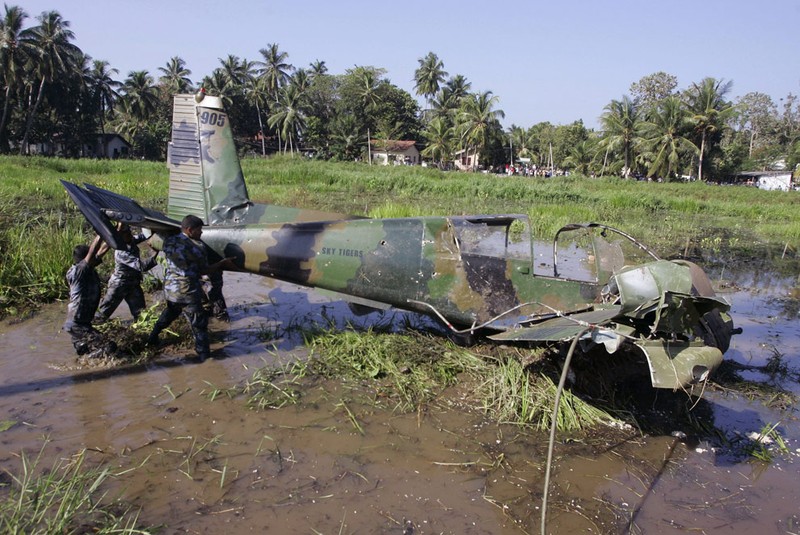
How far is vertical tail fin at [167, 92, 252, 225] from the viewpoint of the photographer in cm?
839

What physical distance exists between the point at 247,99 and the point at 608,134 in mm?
49279

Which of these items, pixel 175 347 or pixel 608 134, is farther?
pixel 608 134

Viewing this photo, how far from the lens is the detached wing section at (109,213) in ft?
18.9

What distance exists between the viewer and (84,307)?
241 inches

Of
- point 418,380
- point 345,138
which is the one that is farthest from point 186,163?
point 345,138

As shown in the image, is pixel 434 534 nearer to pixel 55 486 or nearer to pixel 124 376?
pixel 55 486

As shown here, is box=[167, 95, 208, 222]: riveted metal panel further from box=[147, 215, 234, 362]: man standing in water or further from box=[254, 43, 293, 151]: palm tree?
box=[254, 43, 293, 151]: palm tree

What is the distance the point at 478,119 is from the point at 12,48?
154 ft

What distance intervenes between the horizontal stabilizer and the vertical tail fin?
507 centimetres

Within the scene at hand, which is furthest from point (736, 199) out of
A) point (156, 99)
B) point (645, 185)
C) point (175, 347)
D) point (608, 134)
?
point (156, 99)

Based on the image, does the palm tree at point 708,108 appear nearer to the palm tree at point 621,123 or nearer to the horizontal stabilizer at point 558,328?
the palm tree at point 621,123

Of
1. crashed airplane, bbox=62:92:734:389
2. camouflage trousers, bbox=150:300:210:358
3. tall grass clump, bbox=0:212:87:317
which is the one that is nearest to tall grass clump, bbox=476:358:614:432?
crashed airplane, bbox=62:92:734:389

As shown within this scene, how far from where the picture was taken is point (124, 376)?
5.95 metres

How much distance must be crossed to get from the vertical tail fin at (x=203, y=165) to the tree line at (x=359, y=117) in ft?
165
